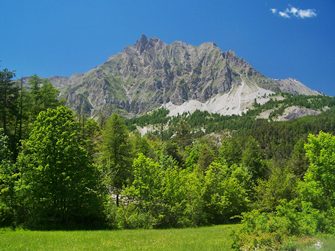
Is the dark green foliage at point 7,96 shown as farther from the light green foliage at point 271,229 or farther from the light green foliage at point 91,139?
the light green foliage at point 271,229

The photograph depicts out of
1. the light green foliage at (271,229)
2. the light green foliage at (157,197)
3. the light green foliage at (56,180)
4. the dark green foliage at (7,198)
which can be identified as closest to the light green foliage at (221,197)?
the light green foliage at (157,197)

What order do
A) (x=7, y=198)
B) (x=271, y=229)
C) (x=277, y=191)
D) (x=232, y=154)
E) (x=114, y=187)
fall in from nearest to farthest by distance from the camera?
(x=271, y=229), (x=7, y=198), (x=114, y=187), (x=277, y=191), (x=232, y=154)

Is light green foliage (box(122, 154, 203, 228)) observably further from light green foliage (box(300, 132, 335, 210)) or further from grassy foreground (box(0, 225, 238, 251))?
light green foliage (box(300, 132, 335, 210))

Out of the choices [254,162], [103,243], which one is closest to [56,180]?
[103,243]

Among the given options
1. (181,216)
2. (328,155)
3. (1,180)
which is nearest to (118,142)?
(181,216)

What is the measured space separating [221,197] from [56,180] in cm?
2817

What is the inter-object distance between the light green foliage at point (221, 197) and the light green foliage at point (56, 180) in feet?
69.5

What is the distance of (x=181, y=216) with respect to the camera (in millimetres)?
54312

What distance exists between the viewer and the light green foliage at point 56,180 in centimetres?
4441

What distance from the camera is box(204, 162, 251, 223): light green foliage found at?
204 feet

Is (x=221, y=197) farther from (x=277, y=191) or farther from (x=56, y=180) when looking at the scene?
(x=56, y=180)

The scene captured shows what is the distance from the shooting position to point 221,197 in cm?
6262

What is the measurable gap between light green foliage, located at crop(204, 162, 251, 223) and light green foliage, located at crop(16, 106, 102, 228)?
834 inches

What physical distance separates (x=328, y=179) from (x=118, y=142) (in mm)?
37192
